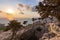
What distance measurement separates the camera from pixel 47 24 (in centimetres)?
6288

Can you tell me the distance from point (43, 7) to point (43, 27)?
122 ft

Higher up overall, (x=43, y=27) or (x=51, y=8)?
(x=51, y=8)

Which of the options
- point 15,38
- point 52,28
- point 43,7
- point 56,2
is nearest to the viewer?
point 56,2

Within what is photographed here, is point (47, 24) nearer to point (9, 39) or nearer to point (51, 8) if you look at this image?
point (9, 39)

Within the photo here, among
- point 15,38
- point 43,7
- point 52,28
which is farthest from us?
point 15,38

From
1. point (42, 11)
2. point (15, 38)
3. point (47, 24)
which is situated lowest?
point (15, 38)

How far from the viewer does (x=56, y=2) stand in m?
22.2

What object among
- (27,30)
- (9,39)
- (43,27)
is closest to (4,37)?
(9,39)

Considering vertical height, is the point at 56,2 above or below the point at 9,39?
above

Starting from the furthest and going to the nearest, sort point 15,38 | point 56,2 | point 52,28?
point 15,38
point 52,28
point 56,2

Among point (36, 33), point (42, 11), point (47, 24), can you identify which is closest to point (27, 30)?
point (36, 33)

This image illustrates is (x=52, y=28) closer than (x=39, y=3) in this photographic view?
No

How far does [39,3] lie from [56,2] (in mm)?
2688

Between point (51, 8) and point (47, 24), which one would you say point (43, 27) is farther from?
point (51, 8)
